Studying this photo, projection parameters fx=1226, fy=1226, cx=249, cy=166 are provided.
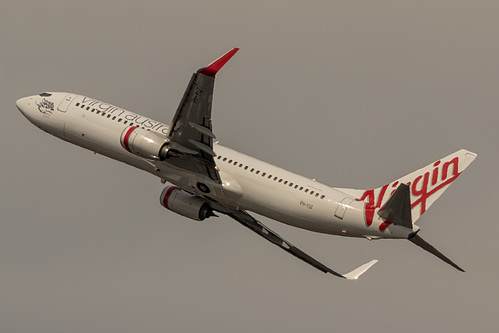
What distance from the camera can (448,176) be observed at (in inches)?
3051

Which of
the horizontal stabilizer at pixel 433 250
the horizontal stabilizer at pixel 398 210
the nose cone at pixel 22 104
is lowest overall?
the horizontal stabilizer at pixel 433 250

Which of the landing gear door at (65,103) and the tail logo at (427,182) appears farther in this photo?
the landing gear door at (65,103)

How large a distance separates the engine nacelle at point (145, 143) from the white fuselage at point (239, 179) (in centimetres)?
222

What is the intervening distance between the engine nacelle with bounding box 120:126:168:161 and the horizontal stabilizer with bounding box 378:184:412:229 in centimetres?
1484

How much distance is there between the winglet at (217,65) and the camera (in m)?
72.6

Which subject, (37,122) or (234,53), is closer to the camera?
(234,53)

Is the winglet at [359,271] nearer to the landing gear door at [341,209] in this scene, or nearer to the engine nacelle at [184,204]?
the landing gear door at [341,209]

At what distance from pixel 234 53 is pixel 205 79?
3.15 m

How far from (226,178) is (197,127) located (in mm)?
6520

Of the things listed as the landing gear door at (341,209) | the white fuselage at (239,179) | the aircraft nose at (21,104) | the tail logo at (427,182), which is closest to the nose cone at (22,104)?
the aircraft nose at (21,104)

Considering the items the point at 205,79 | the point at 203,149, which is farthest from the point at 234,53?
the point at 203,149

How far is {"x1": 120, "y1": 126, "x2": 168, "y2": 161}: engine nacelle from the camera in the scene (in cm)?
8031

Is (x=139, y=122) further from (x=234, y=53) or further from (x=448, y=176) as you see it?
(x=448, y=176)

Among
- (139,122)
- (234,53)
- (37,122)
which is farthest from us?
(37,122)
